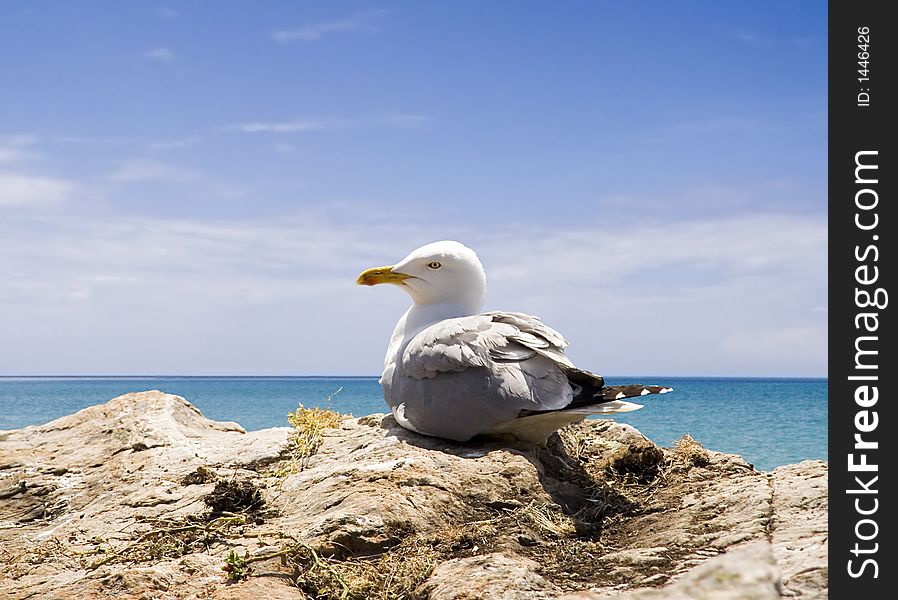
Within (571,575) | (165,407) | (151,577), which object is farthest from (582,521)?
(165,407)

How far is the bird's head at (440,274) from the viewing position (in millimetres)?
7160

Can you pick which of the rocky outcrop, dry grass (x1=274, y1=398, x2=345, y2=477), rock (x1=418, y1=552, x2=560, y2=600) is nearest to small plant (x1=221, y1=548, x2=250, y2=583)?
the rocky outcrop

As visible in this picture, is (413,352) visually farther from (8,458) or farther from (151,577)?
(8,458)

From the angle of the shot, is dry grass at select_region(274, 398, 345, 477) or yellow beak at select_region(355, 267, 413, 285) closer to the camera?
dry grass at select_region(274, 398, 345, 477)

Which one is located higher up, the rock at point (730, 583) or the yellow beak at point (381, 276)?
the yellow beak at point (381, 276)

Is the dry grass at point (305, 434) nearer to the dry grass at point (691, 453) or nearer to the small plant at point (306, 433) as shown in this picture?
the small plant at point (306, 433)

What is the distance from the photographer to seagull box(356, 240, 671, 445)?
5.98m

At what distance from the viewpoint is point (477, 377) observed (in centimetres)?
605

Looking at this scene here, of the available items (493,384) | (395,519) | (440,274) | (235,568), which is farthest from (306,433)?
(235,568)

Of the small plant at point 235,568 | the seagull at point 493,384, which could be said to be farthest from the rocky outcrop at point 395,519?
the seagull at point 493,384

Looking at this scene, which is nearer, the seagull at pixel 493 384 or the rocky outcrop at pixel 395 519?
the rocky outcrop at pixel 395 519

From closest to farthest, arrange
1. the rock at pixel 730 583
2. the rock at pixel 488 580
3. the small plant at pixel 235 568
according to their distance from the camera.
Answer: the rock at pixel 730 583 → the rock at pixel 488 580 → the small plant at pixel 235 568

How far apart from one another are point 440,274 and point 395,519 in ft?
8.62

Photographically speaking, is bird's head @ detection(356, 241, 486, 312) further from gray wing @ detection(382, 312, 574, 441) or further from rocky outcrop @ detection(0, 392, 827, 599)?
rocky outcrop @ detection(0, 392, 827, 599)
